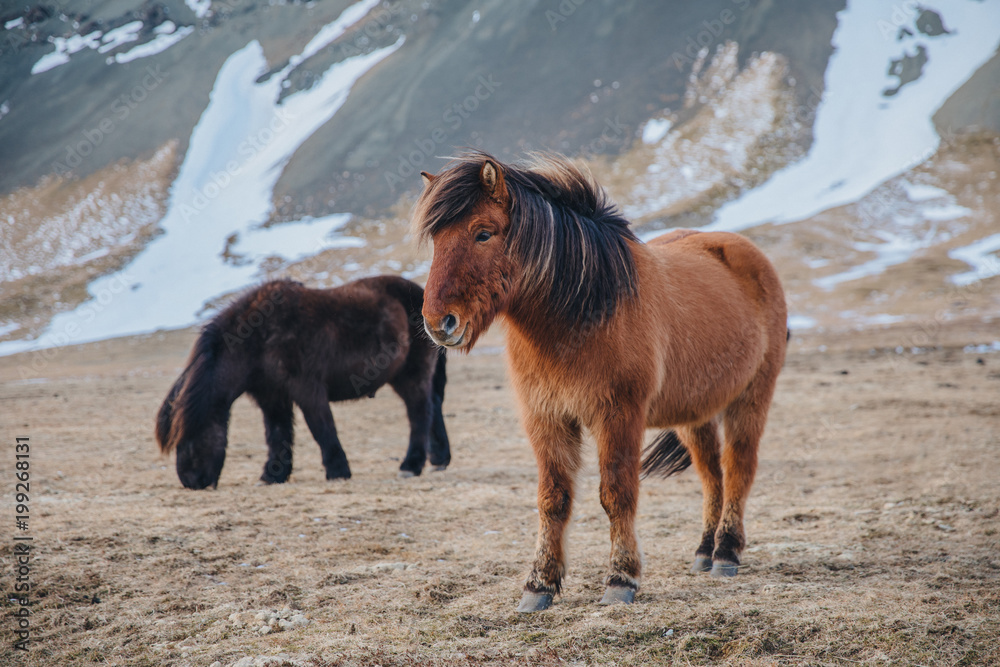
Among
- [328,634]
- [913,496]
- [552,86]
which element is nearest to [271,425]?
[328,634]

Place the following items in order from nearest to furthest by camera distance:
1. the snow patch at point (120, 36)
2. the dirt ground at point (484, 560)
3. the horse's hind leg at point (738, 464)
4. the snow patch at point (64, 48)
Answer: the dirt ground at point (484, 560) < the horse's hind leg at point (738, 464) < the snow patch at point (64, 48) < the snow patch at point (120, 36)

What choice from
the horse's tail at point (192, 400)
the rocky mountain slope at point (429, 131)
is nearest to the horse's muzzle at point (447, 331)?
the horse's tail at point (192, 400)

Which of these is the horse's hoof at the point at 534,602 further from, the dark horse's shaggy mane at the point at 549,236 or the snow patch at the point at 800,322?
the snow patch at the point at 800,322

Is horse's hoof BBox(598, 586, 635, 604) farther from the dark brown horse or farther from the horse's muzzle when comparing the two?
the dark brown horse

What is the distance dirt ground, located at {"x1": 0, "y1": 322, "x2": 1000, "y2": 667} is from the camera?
3246mm

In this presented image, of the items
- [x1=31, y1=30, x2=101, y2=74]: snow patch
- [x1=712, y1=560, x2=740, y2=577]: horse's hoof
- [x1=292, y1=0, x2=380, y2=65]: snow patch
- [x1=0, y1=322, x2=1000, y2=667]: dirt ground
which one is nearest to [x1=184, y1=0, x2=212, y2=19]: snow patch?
[x1=31, y1=30, x2=101, y2=74]: snow patch

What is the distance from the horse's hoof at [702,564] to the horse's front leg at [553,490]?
1182mm

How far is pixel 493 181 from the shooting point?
3.64 meters

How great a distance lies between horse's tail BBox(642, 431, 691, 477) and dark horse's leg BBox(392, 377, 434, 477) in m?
3.40

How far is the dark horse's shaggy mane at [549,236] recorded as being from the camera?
3.64 m

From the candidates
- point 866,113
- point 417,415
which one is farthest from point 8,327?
point 866,113

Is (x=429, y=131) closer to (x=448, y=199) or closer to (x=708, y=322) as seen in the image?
(x=708, y=322)

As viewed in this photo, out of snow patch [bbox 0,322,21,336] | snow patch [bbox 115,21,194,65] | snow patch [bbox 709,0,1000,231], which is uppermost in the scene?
snow patch [bbox 115,21,194,65]

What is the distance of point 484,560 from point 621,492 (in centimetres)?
145
